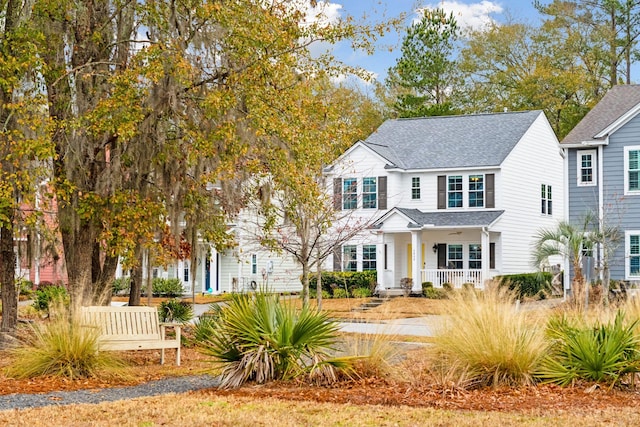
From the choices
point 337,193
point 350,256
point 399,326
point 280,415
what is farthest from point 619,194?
point 280,415

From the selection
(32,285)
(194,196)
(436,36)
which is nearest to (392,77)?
(436,36)

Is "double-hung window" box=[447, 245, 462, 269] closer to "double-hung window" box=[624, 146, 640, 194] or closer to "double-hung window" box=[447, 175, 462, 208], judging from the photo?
"double-hung window" box=[447, 175, 462, 208]

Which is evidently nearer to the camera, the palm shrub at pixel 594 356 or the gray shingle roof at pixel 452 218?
the palm shrub at pixel 594 356

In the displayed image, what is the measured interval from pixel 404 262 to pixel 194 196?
1951cm

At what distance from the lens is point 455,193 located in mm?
34188

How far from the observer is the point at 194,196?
16.8 metres

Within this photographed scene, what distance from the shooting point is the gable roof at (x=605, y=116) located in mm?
28031

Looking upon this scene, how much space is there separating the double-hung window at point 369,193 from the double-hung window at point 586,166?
8.50 meters

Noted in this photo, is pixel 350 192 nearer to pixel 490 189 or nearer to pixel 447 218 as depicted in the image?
pixel 447 218

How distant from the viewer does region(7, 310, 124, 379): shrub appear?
11602 mm

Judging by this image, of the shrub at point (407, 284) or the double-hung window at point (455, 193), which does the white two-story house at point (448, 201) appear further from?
the shrub at point (407, 284)

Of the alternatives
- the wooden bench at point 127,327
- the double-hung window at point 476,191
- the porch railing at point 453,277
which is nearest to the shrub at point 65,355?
the wooden bench at point 127,327

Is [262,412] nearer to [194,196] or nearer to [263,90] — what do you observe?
[263,90]

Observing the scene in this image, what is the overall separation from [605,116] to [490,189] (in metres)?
5.63
